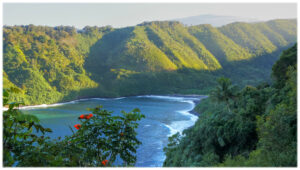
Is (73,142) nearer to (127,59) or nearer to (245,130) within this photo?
(245,130)

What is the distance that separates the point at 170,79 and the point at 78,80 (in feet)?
71.5

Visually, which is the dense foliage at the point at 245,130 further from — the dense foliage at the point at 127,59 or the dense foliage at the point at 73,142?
the dense foliage at the point at 127,59

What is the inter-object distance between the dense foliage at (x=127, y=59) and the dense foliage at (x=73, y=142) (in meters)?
47.8

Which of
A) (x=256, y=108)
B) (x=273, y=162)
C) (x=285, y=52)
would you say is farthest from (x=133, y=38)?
(x=273, y=162)

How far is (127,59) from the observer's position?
8038 cm

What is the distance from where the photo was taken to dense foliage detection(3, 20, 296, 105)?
63688 millimetres

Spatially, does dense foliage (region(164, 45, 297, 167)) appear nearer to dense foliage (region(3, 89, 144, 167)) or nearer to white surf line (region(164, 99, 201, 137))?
dense foliage (region(3, 89, 144, 167))

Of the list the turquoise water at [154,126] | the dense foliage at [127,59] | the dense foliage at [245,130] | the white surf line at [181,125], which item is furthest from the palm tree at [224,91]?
the dense foliage at [127,59]

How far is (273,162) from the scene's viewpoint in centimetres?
427

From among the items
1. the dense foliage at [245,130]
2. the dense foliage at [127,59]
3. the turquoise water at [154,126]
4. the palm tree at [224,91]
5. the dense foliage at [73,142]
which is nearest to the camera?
the dense foliage at [73,142]

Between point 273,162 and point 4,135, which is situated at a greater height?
point 4,135

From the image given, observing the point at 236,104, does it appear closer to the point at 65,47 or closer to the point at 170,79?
the point at 170,79

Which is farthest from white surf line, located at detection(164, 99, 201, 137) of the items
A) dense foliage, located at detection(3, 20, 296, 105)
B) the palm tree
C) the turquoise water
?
dense foliage, located at detection(3, 20, 296, 105)

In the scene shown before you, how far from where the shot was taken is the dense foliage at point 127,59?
63.7 m
